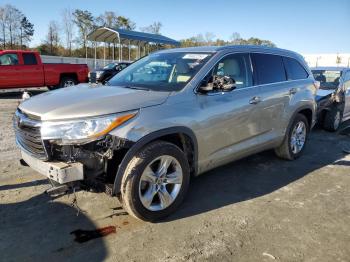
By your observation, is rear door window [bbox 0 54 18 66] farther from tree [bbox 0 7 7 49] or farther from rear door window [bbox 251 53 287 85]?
tree [bbox 0 7 7 49]

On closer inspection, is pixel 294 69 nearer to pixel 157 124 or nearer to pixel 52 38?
pixel 157 124

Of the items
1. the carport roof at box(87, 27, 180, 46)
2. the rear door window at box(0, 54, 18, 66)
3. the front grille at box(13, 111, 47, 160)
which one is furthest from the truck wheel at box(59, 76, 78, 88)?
the front grille at box(13, 111, 47, 160)

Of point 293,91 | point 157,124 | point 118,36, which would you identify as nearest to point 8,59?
point 118,36

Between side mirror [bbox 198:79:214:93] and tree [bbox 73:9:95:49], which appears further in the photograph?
tree [bbox 73:9:95:49]

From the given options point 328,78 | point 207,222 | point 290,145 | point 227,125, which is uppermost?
point 328,78

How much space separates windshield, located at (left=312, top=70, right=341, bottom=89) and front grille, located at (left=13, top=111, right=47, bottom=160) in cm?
789

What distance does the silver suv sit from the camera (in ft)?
10.5

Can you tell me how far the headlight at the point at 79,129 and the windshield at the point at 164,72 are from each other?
2.96ft

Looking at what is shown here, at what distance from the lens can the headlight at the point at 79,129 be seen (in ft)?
10.3

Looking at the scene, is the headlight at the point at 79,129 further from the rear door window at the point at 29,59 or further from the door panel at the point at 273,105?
the rear door window at the point at 29,59

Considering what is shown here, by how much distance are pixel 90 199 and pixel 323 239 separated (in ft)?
8.65

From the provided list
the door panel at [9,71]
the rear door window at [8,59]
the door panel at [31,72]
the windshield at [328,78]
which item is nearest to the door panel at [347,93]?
the windshield at [328,78]

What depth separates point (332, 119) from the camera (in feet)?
27.5

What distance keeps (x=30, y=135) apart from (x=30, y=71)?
12.4m
